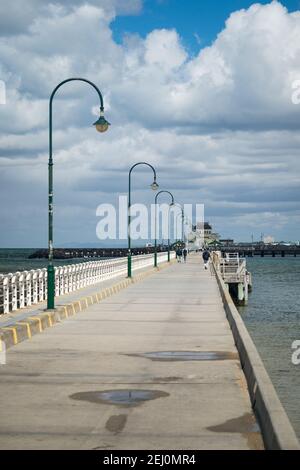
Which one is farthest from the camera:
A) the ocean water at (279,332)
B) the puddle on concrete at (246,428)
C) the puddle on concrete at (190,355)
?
the ocean water at (279,332)

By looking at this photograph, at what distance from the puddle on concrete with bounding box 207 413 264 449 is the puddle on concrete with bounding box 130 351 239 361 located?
15.8 feet

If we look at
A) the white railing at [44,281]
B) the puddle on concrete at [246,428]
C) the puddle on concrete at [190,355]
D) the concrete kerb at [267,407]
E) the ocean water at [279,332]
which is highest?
the white railing at [44,281]

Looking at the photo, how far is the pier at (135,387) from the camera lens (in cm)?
867

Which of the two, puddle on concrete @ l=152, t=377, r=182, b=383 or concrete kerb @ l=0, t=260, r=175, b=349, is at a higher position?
concrete kerb @ l=0, t=260, r=175, b=349

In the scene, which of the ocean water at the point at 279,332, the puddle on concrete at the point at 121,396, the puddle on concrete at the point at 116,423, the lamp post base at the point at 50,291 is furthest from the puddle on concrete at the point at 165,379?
the lamp post base at the point at 50,291

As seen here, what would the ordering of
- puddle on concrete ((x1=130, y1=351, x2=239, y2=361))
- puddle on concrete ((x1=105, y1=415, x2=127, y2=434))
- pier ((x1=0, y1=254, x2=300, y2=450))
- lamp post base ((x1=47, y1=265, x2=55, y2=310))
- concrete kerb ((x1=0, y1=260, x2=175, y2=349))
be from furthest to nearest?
lamp post base ((x1=47, y1=265, x2=55, y2=310)) → concrete kerb ((x1=0, y1=260, x2=175, y2=349)) → puddle on concrete ((x1=130, y1=351, x2=239, y2=361)) → puddle on concrete ((x1=105, y1=415, x2=127, y2=434)) → pier ((x1=0, y1=254, x2=300, y2=450))

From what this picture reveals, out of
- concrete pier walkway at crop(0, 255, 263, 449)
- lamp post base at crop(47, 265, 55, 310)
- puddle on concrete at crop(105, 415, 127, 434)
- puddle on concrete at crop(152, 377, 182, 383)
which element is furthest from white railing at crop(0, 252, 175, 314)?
puddle on concrete at crop(105, 415, 127, 434)

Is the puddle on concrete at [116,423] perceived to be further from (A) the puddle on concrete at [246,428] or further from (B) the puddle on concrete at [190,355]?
(B) the puddle on concrete at [190,355]

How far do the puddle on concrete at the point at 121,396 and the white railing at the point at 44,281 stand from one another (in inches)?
420

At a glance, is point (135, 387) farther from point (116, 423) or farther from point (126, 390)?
point (116, 423)

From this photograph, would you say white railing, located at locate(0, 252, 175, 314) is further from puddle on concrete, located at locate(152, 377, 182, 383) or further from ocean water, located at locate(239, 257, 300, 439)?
puddle on concrete, located at locate(152, 377, 182, 383)

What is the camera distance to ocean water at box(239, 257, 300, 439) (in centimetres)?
1819
